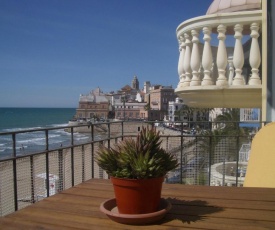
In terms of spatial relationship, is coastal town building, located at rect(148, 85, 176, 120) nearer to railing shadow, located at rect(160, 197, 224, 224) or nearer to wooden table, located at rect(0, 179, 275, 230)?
wooden table, located at rect(0, 179, 275, 230)

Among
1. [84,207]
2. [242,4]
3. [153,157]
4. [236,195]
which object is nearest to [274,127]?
[236,195]

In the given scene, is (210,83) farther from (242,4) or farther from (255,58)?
(242,4)

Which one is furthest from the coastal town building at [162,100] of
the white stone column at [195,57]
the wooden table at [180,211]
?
the wooden table at [180,211]

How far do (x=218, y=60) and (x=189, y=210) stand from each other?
9.39 feet

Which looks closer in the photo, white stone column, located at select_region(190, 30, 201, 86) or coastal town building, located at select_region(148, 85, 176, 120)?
white stone column, located at select_region(190, 30, 201, 86)

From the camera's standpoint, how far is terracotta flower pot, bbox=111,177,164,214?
150 cm


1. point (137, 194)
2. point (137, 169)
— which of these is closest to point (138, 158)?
point (137, 169)

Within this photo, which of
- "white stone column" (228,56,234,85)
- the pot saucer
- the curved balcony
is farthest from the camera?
"white stone column" (228,56,234,85)

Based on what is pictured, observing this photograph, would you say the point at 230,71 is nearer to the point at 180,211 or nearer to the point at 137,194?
the point at 180,211

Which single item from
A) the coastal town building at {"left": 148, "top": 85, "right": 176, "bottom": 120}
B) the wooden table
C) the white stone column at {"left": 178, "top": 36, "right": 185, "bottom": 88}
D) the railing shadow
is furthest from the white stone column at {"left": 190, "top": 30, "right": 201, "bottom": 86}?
the coastal town building at {"left": 148, "top": 85, "right": 176, "bottom": 120}

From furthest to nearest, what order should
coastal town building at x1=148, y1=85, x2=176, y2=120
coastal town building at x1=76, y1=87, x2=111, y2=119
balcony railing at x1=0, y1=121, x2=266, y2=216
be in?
1. coastal town building at x1=76, y1=87, x2=111, y2=119
2. coastal town building at x1=148, y1=85, x2=176, y2=120
3. balcony railing at x1=0, y1=121, x2=266, y2=216

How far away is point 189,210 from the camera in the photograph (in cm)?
172

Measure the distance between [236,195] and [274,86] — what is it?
2.31 m

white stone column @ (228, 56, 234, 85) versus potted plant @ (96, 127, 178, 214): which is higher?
white stone column @ (228, 56, 234, 85)
